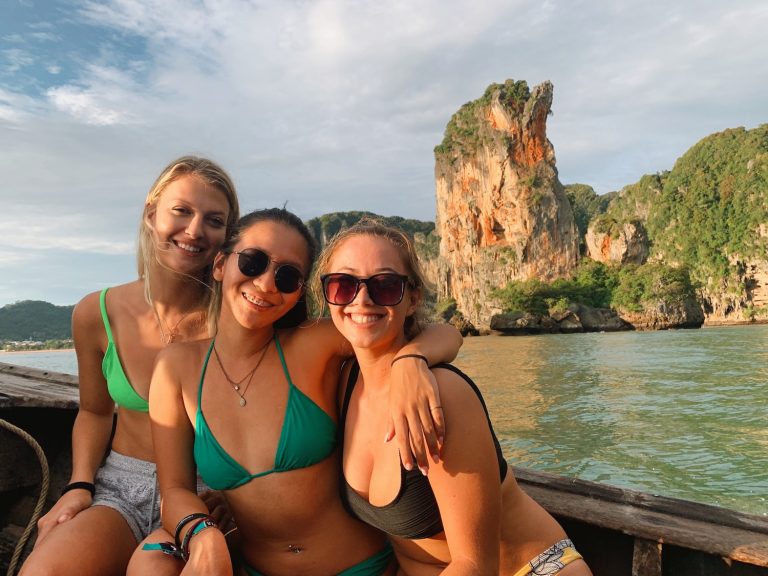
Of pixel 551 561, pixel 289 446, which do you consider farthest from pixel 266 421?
pixel 551 561

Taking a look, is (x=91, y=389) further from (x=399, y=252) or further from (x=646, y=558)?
(x=646, y=558)

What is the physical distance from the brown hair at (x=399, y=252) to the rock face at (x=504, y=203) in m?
60.1

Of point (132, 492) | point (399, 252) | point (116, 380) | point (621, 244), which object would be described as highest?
point (621, 244)

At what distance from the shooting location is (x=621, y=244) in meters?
64.3

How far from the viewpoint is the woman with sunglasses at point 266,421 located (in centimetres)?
179

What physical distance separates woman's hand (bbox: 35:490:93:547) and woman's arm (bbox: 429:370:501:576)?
133cm

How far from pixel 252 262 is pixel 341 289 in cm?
34

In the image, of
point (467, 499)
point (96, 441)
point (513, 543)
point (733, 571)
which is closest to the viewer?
point (467, 499)

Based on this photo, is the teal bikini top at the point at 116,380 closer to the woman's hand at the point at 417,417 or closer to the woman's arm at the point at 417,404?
the woman's arm at the point at 417,404

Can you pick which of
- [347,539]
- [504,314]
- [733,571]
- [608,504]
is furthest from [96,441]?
[504,314]

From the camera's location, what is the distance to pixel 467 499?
4.86ft

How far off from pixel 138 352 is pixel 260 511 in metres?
0.91

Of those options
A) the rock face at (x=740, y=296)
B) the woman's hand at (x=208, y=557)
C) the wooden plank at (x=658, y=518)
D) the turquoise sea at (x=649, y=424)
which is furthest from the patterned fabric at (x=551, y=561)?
the rock face at (x=740, y=296)

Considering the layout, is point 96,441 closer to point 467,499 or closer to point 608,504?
point 467,499
